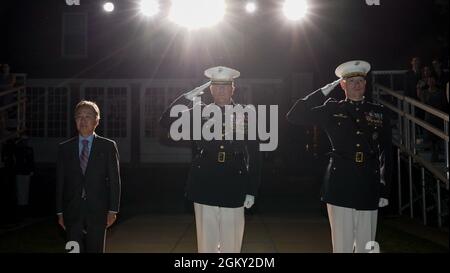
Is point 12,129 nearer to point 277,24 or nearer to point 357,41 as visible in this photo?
point 277,24

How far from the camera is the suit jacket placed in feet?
13.0

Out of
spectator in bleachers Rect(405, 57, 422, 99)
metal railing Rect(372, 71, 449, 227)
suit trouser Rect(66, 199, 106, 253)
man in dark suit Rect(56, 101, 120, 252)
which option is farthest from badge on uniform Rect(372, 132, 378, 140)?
spectator in bleachers Rect(405, 57, 422, 99)

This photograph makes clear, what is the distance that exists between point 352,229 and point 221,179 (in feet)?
4.10

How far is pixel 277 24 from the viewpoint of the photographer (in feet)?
54.1

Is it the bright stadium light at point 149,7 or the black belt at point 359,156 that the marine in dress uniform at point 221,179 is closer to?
the black belt at point 359,156

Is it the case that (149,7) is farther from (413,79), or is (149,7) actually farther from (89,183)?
(89,183)

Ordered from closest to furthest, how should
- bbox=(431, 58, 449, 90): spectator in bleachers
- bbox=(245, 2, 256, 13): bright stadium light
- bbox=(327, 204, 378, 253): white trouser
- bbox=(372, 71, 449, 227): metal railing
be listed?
bbox=(327, 204, 378, 253): white trouser → bbox=(372, 71, 449, 227): metal railing → bbox=(431, 58, 449, 90): spectator in bleachers → bbox=(245, 2, 256, 13): bright stadium light

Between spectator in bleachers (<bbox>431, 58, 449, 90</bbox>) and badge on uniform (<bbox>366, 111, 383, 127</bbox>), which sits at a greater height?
spectator in bleachers (<bbox>431, 58, 449, 90</bbox>)

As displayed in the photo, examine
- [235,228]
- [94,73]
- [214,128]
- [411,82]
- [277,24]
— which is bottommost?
[235,228]

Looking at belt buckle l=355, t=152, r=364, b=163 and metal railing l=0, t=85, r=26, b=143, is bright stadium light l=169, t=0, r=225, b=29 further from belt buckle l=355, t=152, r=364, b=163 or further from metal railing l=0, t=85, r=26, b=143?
belt buckle l=355, t=152, r=364, b=163

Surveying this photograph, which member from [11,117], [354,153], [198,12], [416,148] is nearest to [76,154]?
[354,153]

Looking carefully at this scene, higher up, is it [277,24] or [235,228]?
[277,24]
